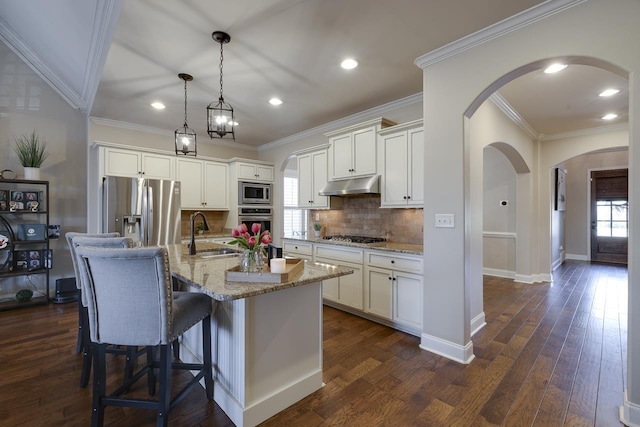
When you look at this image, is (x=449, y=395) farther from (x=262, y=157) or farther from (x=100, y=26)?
(x=262, y=157)

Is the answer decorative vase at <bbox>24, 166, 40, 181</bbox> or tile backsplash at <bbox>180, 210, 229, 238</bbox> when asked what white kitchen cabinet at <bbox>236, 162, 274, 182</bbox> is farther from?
decorative vase at <bbox>24, 166, 40, 181</bbox>

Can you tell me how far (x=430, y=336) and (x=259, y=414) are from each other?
1.66 metres

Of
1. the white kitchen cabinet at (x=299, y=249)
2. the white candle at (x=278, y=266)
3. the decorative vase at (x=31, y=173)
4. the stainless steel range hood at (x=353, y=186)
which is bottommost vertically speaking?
the white kitchen cabinet at (x=299, y=249)

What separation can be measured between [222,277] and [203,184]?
376 centimetres

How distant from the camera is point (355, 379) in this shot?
2197mm

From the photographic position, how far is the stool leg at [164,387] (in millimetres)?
1531

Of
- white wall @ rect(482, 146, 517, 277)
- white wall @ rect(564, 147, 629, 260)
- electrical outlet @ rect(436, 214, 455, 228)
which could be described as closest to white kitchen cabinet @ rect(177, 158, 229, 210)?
electrical outlet @ rect(436, 214, 455, 228)

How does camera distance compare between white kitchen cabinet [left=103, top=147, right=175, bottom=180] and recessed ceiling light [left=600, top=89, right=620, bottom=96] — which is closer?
recessed ceiling light [left=600, top=89, right=620, bottom=96]

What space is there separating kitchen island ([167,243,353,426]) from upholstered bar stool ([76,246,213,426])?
21cm

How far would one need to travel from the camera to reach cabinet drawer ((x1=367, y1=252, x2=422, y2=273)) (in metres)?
2.85

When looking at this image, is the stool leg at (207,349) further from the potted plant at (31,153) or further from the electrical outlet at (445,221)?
the potted plant at (31,153)

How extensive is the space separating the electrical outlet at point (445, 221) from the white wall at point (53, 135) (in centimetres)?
500

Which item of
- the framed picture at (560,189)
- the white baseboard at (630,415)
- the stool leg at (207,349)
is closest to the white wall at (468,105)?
the white baseboard at (630,415)

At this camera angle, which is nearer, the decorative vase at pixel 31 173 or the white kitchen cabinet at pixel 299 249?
the decorative vase at pixel 31 173
